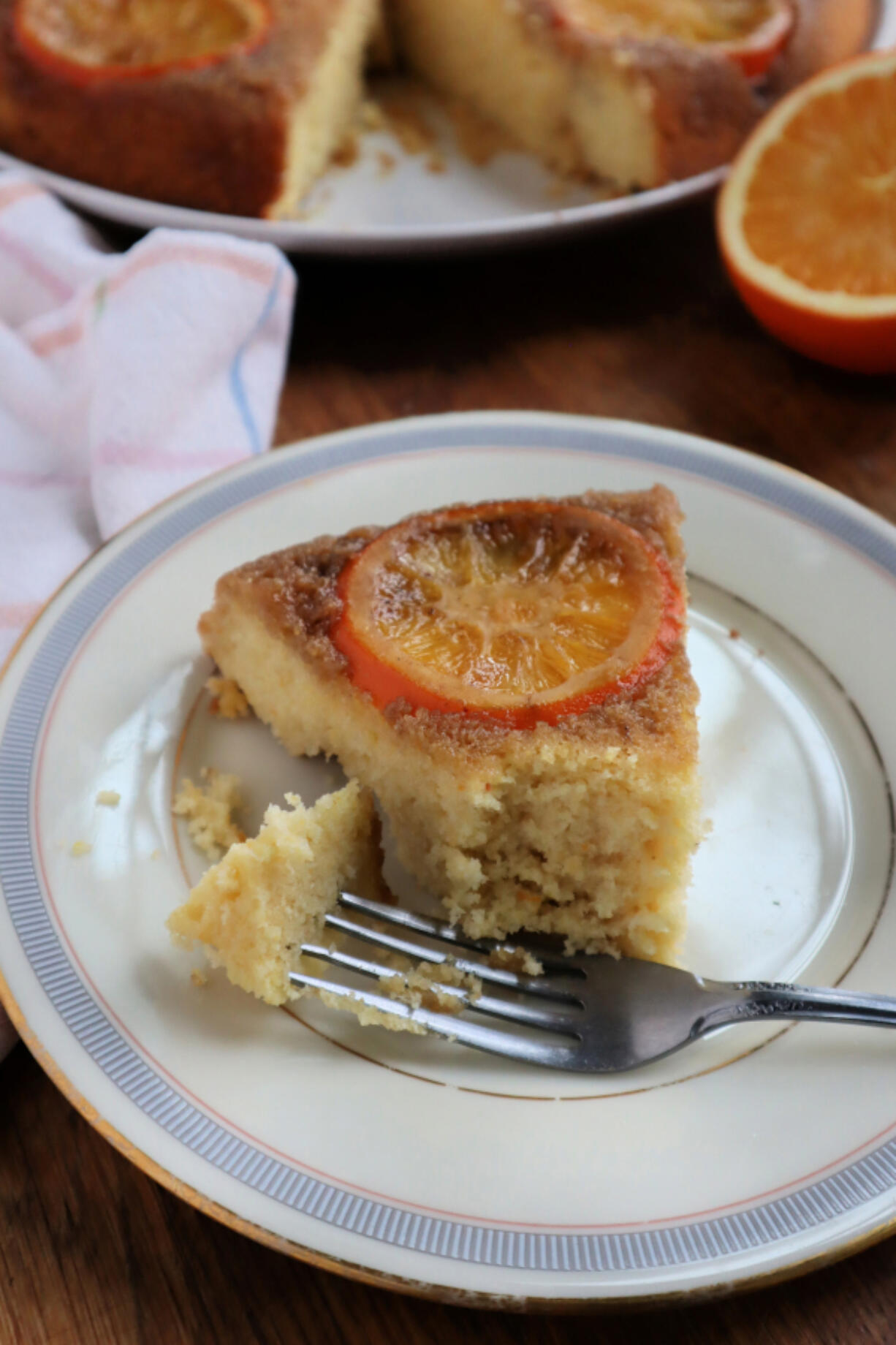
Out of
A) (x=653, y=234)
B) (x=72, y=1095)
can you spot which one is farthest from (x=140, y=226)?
(x=72, y=1095)

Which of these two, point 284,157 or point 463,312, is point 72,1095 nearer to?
point 463,312

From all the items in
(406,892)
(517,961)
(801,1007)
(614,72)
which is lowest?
(406,892)

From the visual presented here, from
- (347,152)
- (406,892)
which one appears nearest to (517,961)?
(406,892)

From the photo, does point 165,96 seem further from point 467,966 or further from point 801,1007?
point 801,1007

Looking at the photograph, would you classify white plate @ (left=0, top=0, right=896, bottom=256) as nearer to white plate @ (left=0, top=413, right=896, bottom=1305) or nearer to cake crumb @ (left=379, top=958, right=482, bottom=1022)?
white plate @ (left=0, top=413, right=896, bottom=1305)

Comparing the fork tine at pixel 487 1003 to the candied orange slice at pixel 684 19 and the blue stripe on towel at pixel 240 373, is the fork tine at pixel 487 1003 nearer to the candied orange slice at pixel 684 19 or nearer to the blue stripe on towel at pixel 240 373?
the blue stripe on towel at pixel 240 373

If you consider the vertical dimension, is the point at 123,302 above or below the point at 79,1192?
above

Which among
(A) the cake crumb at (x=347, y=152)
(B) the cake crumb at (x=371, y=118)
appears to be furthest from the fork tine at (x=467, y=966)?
Result: (B) the cake crumb at (x=371, y=118)
